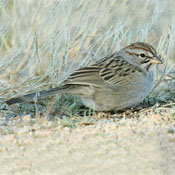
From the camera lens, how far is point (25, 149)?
3.93 m

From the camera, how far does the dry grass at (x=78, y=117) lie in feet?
11.8

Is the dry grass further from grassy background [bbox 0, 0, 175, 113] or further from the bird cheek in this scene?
the bird cheek

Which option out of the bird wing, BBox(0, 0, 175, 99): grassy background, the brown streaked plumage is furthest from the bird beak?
BBox(0, 0, 175, 99): grassy background

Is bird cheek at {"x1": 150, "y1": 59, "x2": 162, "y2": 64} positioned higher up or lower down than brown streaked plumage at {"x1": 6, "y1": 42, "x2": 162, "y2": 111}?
higher up

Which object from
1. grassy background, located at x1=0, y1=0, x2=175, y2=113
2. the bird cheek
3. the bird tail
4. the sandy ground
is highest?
grassy background, located at x1=0, y1=0, x2=175, y2=113

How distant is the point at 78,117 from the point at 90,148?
1.21 meters

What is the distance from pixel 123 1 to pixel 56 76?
1.71m

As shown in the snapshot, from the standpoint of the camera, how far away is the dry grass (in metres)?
3.58

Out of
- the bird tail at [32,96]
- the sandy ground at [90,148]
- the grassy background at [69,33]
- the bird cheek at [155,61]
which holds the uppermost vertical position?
the grassy background at [69,33]

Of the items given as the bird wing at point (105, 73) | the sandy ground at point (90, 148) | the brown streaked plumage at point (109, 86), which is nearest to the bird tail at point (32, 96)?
the brown streaked plumage at point (109, 86)

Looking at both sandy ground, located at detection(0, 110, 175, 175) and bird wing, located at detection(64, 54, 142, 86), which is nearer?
sandy ground, located at detection(0, 110, 175, 175)

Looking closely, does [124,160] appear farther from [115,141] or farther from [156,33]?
[156,33]

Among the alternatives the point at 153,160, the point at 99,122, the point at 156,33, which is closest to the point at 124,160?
the point at 153,160

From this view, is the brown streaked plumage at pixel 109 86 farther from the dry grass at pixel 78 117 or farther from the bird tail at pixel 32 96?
the dry grass at pixel 78 117
